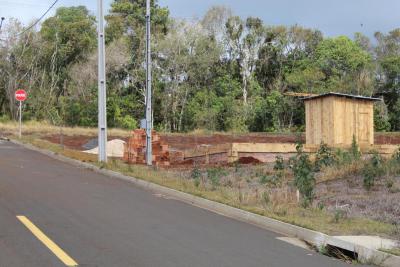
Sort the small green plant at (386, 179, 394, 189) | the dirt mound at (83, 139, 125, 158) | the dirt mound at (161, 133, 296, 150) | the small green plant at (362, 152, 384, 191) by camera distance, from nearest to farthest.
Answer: the small green plant at (362, 152, 384, 191), the small green plant at (386, 179, 394, 189), the dirt mound at (83, 139, 125, 158), the dirt mound at (161, 133, 296, 150)

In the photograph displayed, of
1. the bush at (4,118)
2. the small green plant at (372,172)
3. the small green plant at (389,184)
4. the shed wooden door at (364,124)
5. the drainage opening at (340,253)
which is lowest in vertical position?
the drainage opening at (340,253)

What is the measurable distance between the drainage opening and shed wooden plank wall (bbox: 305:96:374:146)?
66.0 feet

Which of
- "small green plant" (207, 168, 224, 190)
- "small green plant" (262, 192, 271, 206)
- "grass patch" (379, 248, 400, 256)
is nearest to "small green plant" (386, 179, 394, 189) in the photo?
"small green plant" (262, 192, 271, 206)

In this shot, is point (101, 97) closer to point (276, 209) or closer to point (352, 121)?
point (276, 209)

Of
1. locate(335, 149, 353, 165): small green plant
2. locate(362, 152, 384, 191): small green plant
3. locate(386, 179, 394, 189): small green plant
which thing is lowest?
locate(386, 179, 394, 189): small green plant

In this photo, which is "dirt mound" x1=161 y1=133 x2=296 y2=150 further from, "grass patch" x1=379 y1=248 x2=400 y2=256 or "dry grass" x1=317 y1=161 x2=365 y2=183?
"grass patch" x1=379 y1=248 x2=400 y2=256

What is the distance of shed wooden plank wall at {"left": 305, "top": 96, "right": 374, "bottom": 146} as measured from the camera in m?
29.1

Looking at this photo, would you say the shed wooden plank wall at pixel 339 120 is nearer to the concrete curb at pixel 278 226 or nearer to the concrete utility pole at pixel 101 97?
the concrete utility pole at pixel 101 97

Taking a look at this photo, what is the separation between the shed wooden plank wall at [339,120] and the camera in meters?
29.1

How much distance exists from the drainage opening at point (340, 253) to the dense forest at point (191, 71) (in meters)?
52.3

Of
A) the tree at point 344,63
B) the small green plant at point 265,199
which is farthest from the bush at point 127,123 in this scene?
the small green plant at point 265,199

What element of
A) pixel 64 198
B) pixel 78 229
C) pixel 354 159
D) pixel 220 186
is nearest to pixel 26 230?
pixel 78 229

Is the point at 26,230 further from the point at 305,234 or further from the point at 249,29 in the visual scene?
the point at 249,29

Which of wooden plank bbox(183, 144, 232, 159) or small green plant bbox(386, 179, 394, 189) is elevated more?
wooden plank bbox(183, 144, 232, 159)
